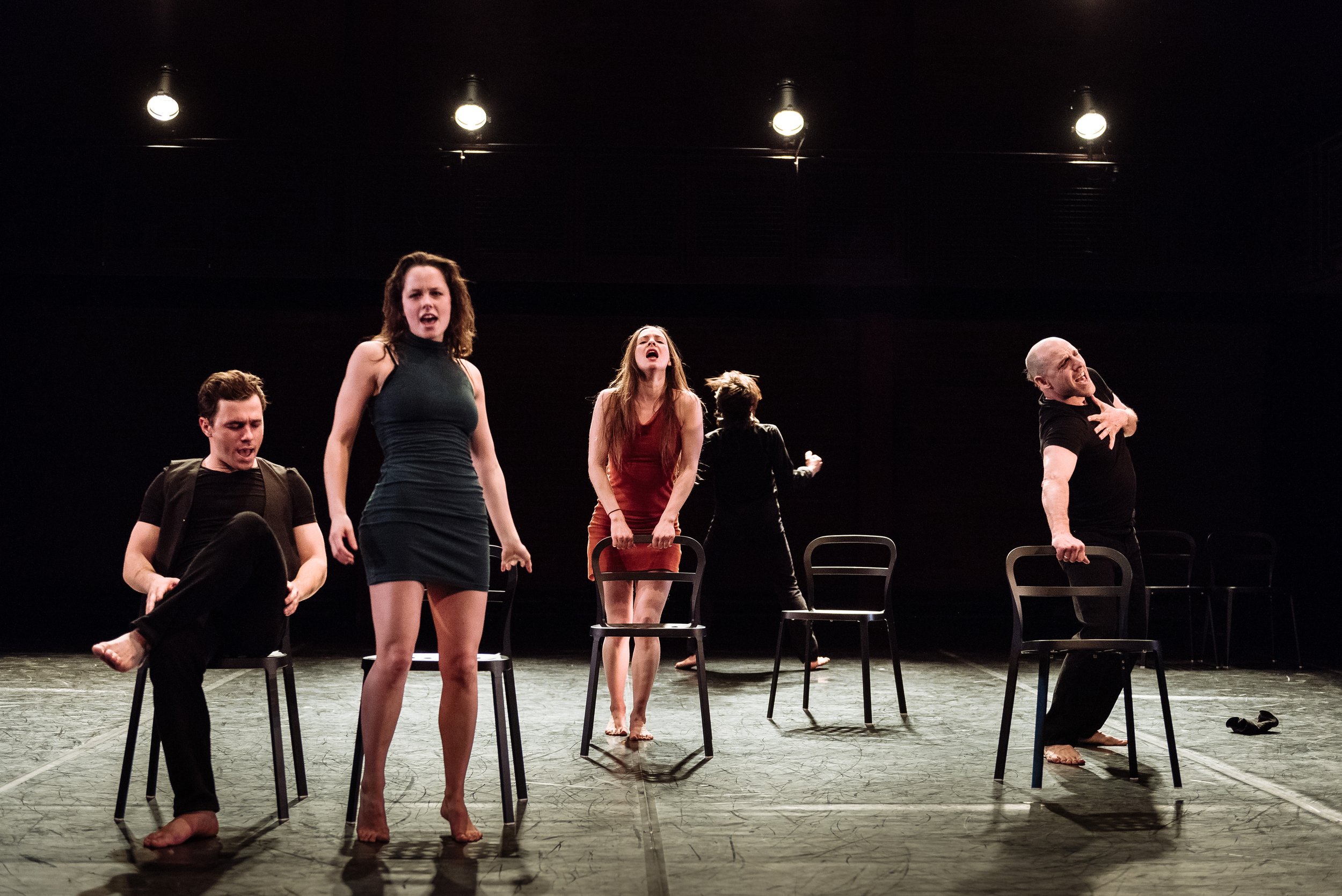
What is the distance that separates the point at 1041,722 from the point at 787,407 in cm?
614

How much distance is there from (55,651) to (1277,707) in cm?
690

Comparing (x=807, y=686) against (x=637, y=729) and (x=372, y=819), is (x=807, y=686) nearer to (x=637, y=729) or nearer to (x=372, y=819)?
(x=637, y=729)

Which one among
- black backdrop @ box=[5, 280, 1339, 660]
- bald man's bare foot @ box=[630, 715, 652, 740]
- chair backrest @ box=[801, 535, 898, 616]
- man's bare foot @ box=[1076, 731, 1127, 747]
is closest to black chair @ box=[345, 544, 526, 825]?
bald man's bare foot @ box=[630, 715, 652, 740]

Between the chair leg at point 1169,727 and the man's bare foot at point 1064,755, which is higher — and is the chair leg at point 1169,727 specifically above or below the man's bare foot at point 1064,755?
above

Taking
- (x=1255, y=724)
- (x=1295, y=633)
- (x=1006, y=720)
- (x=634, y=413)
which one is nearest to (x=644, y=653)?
(x=634, y=413)

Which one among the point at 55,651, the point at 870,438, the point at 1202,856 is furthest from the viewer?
the point at 870,438

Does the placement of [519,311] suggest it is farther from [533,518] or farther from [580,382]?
[533,518]

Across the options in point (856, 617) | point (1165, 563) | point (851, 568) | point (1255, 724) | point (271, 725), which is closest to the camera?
point (271, 725)

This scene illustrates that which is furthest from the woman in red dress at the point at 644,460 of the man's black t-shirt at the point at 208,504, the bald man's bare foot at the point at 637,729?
the man's black t-shirt at the point at 208,504

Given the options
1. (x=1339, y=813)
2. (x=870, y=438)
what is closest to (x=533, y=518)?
(x=870, y=438)

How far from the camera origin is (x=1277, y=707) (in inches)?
202

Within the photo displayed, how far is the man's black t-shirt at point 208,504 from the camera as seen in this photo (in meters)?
2.97

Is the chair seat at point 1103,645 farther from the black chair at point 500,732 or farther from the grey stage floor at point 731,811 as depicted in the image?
the black chair at point 500,732

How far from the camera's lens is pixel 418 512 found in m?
2.69
